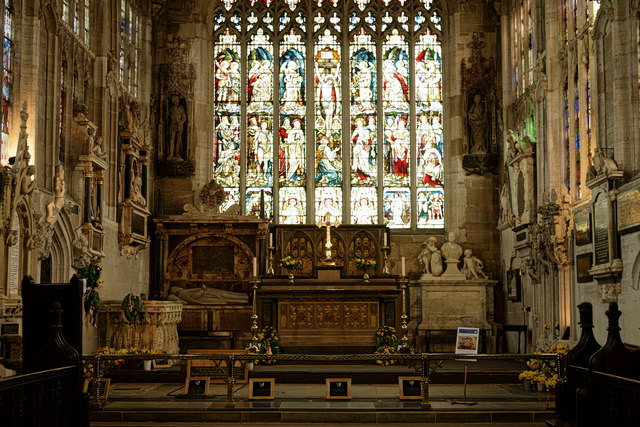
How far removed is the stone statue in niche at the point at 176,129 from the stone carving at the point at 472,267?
755 centimetres

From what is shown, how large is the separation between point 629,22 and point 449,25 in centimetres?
979

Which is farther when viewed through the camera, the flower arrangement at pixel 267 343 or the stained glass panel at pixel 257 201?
the stained glass panel at pixel 257 201

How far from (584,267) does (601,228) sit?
1379 mm

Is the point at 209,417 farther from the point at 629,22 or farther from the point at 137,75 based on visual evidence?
the point at 137,75

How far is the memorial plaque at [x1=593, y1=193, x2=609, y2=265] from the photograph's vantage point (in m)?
15.2

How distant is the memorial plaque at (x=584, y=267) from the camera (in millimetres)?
16422

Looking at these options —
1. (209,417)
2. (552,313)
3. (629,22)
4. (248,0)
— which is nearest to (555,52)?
(629,22)

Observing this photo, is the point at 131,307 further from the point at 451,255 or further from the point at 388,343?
the point at 451,255

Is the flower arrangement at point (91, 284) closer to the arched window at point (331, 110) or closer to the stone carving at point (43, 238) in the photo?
the stone carving at point (43, 238)

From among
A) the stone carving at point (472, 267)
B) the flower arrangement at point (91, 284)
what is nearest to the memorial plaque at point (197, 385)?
the flower arrangement at point (91, 284)

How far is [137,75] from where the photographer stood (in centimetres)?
2272

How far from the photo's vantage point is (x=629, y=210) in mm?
14305

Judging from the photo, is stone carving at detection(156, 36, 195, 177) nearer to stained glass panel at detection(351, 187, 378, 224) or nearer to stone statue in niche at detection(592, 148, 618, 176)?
stained glass panel at detection(351, 187, 378, 224)

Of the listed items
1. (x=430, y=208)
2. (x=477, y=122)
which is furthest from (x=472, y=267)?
(x=477, y=122)
